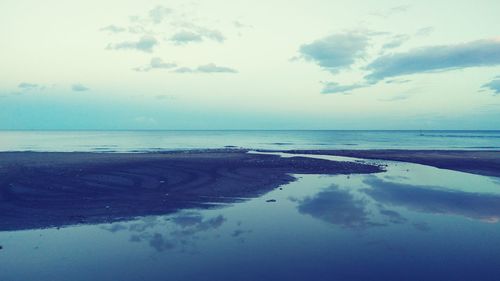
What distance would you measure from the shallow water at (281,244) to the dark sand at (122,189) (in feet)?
6.23

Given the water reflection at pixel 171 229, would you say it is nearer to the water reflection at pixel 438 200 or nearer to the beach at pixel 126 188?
the beach at pixel 126 188

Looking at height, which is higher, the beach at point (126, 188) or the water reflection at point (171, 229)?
the beach at point (126, 188)

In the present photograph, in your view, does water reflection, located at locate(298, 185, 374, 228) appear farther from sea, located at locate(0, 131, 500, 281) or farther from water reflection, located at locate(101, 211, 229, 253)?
water reflection, located at locate(101, 211, 229, 253)

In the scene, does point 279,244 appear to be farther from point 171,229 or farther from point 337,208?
point 337,208

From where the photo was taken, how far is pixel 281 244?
14953 mm

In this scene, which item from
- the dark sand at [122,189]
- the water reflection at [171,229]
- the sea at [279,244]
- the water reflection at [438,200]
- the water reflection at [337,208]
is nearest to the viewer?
the sea at [279,244]

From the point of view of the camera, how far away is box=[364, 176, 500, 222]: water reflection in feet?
67.6

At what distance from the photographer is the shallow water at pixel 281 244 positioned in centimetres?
1203

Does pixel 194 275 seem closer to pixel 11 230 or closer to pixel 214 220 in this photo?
pixel 214 220

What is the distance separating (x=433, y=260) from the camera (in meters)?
13.1

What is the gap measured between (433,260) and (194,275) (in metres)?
8.65

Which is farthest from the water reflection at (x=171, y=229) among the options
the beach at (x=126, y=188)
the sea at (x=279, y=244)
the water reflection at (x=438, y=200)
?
the water reflection at (x=438, y=200)

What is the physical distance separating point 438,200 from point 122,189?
21.9 m

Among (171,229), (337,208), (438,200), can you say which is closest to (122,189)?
(171,229)
